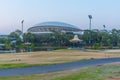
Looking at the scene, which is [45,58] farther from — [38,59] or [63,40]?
[63,40]

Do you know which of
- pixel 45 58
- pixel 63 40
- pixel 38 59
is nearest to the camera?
pixel 38 59

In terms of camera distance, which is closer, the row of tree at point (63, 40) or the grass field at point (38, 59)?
the grass field at point (38, 59)

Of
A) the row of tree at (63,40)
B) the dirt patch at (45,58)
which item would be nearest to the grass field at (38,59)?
the dirt patch at (45,58)

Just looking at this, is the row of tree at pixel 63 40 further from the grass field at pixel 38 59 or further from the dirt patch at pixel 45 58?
the grass field at pixel 38 59

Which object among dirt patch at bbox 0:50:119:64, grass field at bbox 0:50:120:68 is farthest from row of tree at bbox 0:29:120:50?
grass field at bbox 0:50:120:68

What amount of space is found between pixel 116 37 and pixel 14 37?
1209 inches

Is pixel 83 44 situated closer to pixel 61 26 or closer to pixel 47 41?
pixel 47 41

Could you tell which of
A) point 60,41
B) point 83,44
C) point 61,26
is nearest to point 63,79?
point 60,41

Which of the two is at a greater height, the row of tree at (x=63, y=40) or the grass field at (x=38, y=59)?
the row of tree at (x=63, y=40)

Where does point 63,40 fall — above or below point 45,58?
above

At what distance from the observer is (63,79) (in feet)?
52.6

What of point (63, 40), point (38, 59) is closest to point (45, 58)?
point (38, 59)

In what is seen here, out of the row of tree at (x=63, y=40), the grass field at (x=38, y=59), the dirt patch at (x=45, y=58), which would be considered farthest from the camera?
the row of tree at (x=63, y=40)

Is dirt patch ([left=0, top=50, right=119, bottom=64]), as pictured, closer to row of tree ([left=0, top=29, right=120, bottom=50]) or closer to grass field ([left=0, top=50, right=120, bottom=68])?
grass field ([left=0, top=50, right=120, bottom=68])
